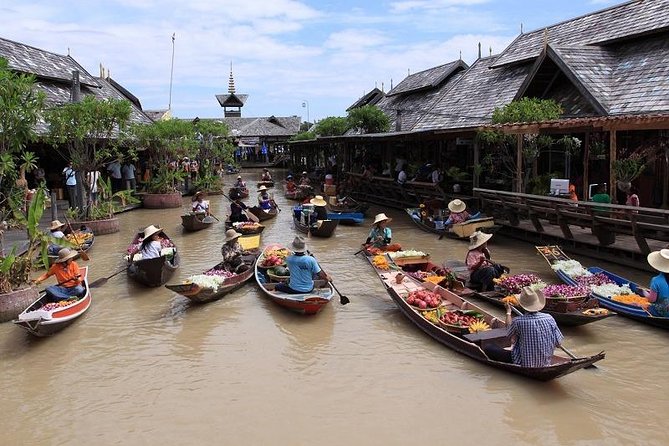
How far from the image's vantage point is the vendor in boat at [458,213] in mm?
16016

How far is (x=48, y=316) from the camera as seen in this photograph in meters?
8.39

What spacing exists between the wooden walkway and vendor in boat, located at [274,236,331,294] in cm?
617

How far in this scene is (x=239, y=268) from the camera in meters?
11.7

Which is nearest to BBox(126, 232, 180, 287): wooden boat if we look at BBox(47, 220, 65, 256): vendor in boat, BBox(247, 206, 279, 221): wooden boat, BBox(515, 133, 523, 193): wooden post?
BBox(47, 220, 65, 256): vendor in boat

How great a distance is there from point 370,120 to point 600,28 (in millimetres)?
12404

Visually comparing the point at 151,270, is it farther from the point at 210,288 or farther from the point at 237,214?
the point at 237,214

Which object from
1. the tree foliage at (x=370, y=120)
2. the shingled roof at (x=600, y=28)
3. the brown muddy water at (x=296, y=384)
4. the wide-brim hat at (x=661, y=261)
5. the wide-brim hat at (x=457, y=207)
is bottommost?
the brown muddy water at (x=296, y=384)

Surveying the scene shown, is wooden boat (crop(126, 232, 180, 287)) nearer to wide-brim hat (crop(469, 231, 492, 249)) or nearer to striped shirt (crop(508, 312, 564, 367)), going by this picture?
wide-brim hat (crop(469, 231, 492, 249))

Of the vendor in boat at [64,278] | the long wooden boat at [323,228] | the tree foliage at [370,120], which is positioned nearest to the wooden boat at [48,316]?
the vendor in boat at [64,278]

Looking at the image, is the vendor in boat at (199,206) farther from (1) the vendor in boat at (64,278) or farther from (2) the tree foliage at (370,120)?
(2) the tree foliage at (370,120)

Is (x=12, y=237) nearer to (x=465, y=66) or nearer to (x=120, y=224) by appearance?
(x=120, y=224)

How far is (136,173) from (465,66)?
1728 centimetres

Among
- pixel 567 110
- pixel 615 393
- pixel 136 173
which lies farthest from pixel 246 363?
pixel 136 173

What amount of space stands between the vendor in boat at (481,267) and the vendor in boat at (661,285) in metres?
2.64
